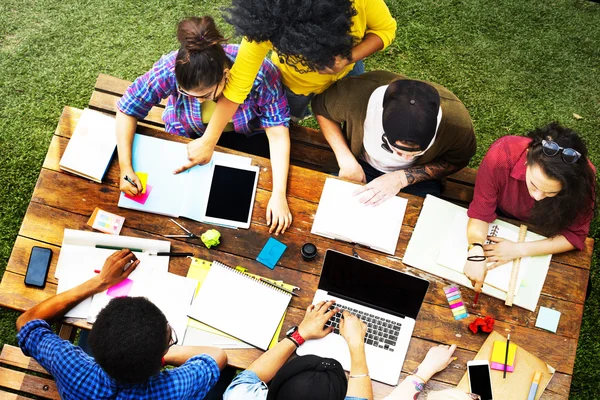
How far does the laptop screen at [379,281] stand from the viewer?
89.7 inches

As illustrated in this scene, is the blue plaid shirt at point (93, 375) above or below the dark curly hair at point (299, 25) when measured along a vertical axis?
below

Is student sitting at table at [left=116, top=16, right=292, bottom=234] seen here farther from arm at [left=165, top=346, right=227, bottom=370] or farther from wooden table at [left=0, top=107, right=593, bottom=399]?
arm at [left=165, top=346, right=227, bottom=370]

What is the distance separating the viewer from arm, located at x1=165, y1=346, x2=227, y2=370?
84.3 inches

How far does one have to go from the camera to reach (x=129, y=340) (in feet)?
5.95

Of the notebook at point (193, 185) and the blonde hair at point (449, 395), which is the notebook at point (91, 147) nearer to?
the notebook at point (193, 185)

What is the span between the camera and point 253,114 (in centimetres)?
262

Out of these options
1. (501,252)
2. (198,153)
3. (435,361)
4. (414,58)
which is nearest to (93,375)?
(198,153)

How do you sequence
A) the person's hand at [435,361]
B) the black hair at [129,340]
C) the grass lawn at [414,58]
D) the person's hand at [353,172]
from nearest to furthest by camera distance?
1. the black hair at [129,340]
2. the person's hand at [435,361]
3. the person's hand at [353,172]
4. the grass lawn at [414,58]

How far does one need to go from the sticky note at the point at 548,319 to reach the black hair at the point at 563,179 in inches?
13.9

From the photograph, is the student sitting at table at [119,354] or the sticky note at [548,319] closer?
the student sitting at table at [119,354]

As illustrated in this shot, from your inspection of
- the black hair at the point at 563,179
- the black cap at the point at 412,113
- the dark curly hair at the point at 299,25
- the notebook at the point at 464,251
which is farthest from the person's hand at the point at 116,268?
the black hair at the point at 563,179

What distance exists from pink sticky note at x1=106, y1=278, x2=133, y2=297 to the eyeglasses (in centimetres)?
186

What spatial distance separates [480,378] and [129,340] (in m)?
1.47

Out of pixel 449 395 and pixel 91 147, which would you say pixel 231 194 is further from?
pixel 449 395
